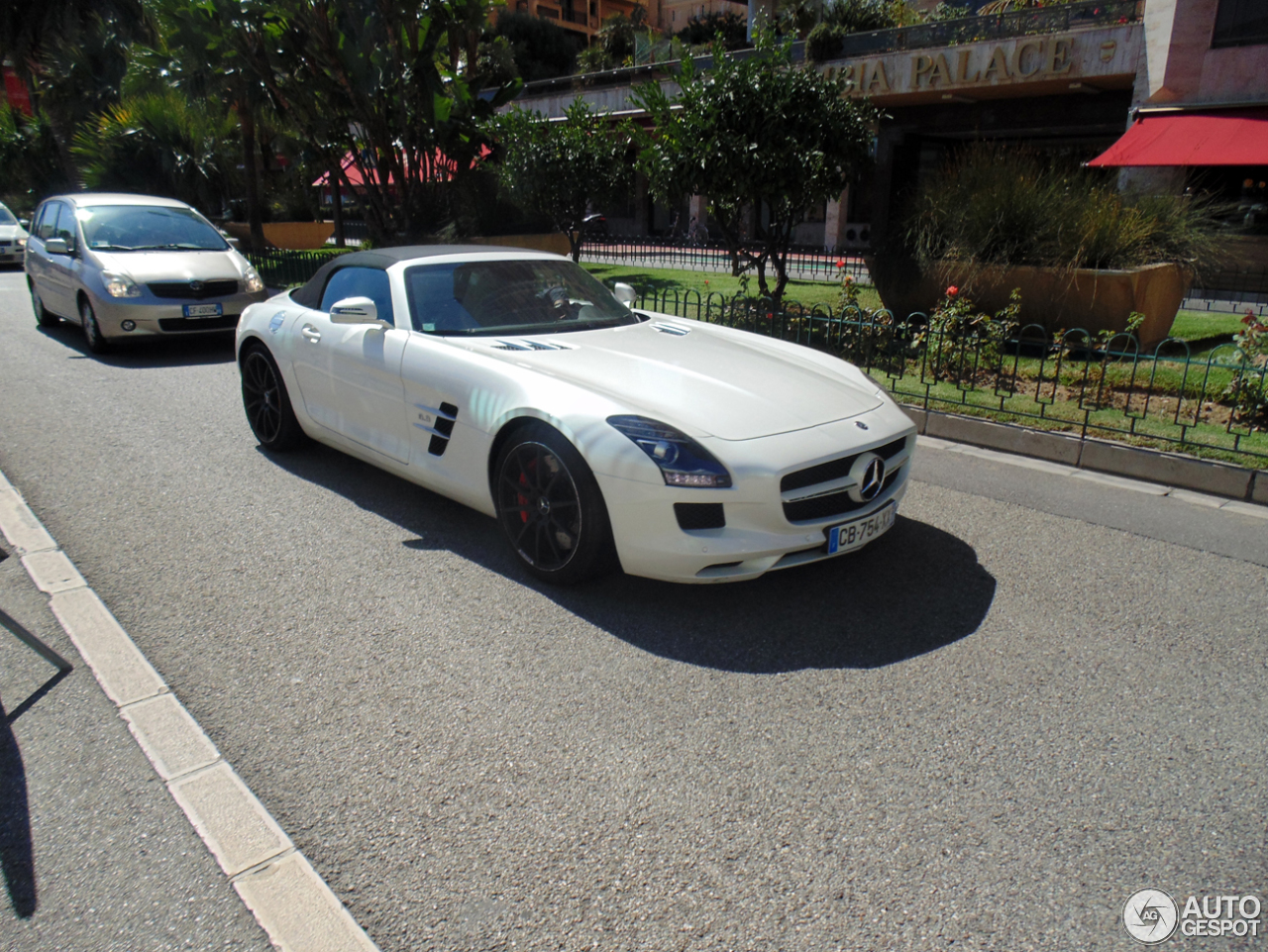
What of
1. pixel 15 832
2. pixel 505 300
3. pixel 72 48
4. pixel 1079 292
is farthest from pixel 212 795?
pixel 72 48

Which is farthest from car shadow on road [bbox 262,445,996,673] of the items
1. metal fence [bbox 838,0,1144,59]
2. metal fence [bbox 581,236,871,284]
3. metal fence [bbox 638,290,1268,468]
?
metal fence [bbox 838,0,1144,59]

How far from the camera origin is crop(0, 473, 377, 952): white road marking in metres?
2.23

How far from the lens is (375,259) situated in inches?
211

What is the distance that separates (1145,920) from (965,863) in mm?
426

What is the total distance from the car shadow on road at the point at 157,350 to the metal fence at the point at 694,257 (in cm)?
1144

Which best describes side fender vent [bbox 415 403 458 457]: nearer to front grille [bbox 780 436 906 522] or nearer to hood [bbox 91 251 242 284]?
front grille [bbox 780 436 906 522]

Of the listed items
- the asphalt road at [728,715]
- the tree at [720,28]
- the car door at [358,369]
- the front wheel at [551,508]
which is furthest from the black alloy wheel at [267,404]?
the tree at [720,28]

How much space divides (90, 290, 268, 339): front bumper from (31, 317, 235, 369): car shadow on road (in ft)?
0.94

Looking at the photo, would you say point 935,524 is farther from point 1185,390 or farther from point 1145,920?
point 1185,390

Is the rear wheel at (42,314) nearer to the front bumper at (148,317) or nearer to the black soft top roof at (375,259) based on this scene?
the front bumper at (148,317)

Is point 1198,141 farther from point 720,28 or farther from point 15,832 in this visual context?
point 720,28

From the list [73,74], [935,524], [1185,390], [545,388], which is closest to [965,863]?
[545,388]

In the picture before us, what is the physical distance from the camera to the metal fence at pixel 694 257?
1970 cm

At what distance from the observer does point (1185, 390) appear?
7539 millimetres
